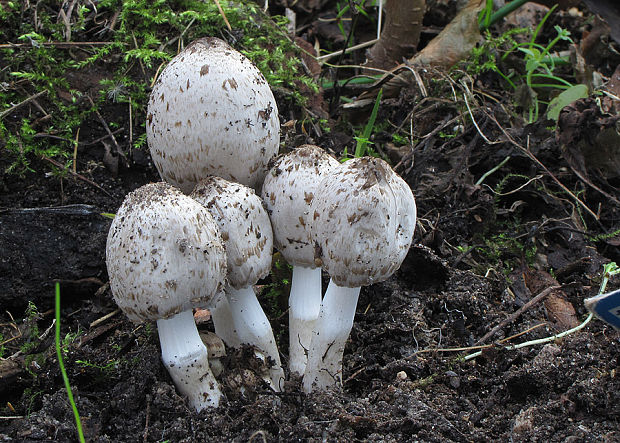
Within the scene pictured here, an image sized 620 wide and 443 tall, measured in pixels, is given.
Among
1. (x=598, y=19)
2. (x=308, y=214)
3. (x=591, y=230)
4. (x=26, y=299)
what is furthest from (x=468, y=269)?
(x=598, y=19)

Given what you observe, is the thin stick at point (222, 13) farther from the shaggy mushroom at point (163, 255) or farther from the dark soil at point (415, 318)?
the shaggy mushroom at point (163, 255)

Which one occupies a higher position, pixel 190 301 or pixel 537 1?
pixel 537 1

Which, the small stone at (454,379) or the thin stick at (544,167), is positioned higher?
the thin stick at (544,167)

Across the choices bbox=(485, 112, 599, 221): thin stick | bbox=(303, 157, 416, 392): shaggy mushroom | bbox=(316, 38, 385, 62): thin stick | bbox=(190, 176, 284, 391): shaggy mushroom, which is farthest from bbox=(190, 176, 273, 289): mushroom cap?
bbox=(316, 38, 385, 62): thin stick

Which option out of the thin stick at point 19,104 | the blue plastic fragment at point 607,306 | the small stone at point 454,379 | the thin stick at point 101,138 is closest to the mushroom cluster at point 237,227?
the small stone at point 454,379

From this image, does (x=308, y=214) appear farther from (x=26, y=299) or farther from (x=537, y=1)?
(x=537, y=1)

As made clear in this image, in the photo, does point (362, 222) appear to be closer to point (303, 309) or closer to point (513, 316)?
→ point (303, 309)
